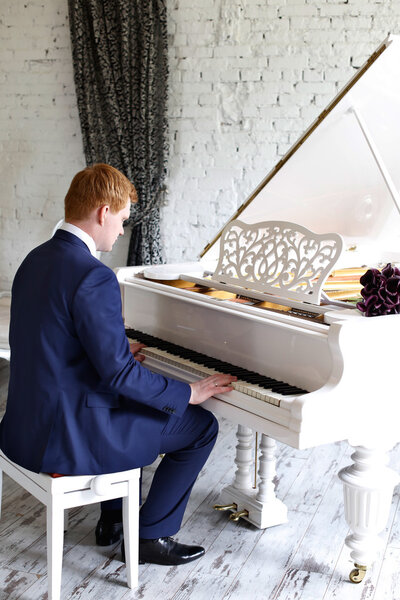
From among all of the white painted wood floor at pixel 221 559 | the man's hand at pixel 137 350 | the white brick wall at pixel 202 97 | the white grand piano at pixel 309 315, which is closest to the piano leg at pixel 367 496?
the white grand piano at pixel 309 315

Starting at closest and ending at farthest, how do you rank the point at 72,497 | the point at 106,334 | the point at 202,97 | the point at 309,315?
1. the point at 106,334
2. the point at 72,497
3. the point at 309,315
4. the point at 202,97

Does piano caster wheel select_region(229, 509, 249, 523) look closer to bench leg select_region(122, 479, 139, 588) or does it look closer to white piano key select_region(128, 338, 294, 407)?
bench leg select_region(122, 479, 139, 588)

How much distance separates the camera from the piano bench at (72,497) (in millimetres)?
2170

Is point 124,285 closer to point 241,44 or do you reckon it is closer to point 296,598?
point 296,598

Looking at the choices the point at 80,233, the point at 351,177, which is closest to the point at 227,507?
the point at 80,233

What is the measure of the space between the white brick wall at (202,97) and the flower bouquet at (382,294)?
2.79m

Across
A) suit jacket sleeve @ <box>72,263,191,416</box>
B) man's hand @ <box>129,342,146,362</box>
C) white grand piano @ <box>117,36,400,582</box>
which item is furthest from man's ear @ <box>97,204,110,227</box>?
man's hand @ <box>129,342,146,362</box>

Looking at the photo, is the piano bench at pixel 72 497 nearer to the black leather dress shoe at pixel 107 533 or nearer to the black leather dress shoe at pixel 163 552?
the black leather dress shoe at pixel 163 552

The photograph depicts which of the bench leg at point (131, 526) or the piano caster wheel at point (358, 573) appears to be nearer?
the bench leg at point (131, 526)

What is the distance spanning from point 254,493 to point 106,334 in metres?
1.20

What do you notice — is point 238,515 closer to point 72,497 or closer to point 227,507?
point 227,507

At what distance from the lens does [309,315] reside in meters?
2.45

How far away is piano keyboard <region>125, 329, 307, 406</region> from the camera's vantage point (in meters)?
2.19

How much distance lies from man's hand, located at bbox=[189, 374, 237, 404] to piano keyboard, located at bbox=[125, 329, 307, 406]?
31 mm
